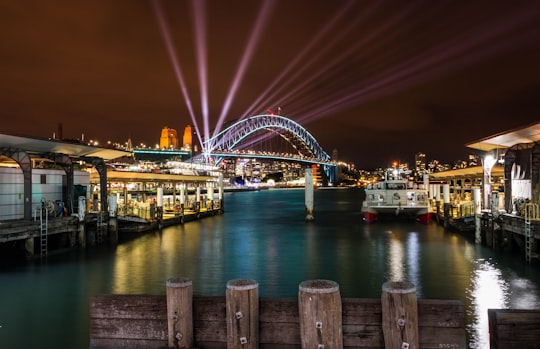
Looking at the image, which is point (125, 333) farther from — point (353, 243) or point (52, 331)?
point (353, 243)

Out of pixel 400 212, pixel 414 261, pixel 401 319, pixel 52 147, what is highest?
pixel 52 147

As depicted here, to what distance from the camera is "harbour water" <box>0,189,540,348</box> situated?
1098 cm

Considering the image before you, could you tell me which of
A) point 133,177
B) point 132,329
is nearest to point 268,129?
point 133,177

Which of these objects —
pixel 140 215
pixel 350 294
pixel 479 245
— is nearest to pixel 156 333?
pixel 350 294

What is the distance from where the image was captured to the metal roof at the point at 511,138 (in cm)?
Answer: 1777

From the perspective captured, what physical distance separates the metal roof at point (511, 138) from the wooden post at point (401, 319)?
15293 millimetres

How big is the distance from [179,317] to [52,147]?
61.3 ft

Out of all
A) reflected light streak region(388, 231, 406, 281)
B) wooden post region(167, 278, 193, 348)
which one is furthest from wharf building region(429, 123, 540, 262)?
wooden post region(167, 278, 193, 348)

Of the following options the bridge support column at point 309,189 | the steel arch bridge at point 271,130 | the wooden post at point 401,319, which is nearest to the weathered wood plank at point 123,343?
the wooden post at point 401,319

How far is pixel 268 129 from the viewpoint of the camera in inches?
5802

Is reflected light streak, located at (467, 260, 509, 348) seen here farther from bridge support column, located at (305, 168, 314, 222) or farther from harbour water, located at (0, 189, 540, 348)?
bridge support column, located at (305, 168, 314, 222)

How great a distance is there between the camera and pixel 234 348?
15.5 ft

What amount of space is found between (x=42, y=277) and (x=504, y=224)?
60.9 feet

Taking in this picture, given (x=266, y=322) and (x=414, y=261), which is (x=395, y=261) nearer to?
(x=414, y=261)
